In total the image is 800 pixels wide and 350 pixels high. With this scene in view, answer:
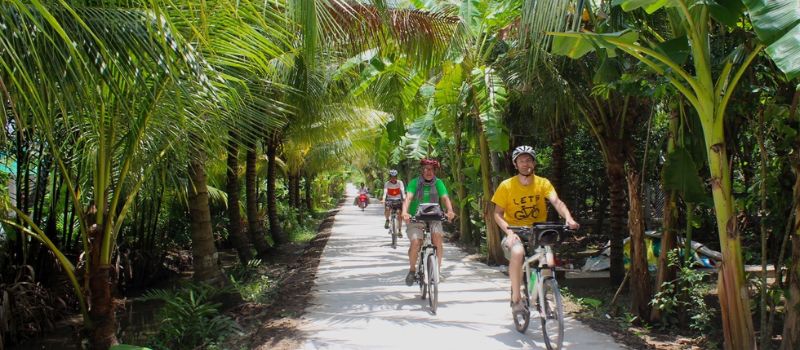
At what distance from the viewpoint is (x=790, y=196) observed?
505 cm

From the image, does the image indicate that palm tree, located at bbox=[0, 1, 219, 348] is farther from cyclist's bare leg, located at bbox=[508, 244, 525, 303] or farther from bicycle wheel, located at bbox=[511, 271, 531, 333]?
bicycle wheel, located at bbox=[511, 271, 531, 333]

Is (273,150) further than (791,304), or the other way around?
(273,150)

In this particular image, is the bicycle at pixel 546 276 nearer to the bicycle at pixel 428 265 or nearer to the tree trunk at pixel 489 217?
the bicycle at pixel 428 265

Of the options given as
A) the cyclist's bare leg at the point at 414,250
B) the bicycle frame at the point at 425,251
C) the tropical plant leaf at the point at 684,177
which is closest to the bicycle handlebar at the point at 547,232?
the tropical plant leaf at the point at 684,177

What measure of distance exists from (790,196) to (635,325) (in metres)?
2.11

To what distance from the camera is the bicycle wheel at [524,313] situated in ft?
18.0

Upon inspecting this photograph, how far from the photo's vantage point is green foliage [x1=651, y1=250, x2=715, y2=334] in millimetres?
5609

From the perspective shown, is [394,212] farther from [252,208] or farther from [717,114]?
[717,114]

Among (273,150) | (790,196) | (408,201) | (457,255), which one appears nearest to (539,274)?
(790,196)

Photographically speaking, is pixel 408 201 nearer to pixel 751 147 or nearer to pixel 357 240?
pixel 751 147

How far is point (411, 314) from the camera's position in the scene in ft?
22.5

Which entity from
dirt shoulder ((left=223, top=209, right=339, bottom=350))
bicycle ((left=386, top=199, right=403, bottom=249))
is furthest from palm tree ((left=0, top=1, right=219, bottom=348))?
bicycle ((left=386, top=199, right=403, bottom=249))

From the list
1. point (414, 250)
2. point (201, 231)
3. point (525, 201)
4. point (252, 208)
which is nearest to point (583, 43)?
point (525, 201)

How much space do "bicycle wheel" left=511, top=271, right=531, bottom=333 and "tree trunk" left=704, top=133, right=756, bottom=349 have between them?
1.56 metres
